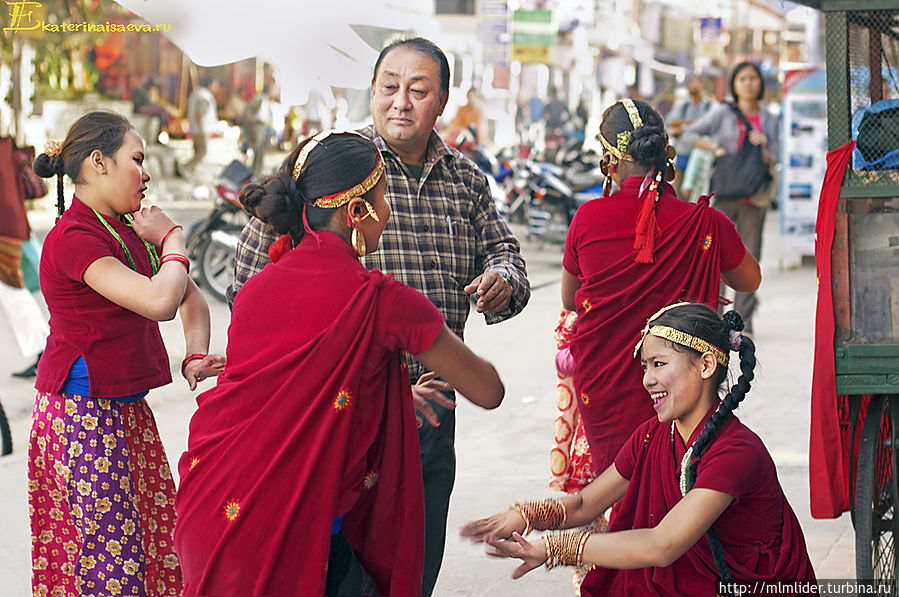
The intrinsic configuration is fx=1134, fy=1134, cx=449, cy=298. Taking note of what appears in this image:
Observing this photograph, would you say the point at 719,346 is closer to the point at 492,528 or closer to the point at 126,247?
the point at 492,528

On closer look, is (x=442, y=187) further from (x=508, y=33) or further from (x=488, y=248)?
(x=508, y=33)

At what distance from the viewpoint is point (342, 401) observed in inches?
88.7

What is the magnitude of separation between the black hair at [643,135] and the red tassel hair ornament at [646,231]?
12 centimetres

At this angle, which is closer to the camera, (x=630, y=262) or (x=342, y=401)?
(x=342, y=401)

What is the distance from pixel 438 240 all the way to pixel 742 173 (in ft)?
19.2

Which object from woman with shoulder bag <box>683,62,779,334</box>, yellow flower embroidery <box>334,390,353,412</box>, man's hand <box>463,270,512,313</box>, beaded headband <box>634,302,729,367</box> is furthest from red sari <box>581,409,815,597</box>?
woman with shoulder bag <box>683,62,779,334</box>

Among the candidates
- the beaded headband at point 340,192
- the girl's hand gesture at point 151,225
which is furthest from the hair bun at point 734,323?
the girl's hand gesture at point 151,225

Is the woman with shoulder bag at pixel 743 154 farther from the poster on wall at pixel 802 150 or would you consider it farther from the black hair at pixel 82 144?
the black hair at pixel 82 144

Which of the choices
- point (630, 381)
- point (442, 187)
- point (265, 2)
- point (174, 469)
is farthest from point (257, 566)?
point (265, 2)

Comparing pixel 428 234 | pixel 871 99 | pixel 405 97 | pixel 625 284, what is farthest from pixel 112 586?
pixel 871 99

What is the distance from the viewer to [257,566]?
2.24m

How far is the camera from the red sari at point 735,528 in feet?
8.62

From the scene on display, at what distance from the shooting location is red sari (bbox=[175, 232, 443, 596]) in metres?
2.23

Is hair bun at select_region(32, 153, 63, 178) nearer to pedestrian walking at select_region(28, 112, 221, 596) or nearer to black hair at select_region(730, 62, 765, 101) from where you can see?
pedestrian walking at select_region(28, 112, 221, 596)
